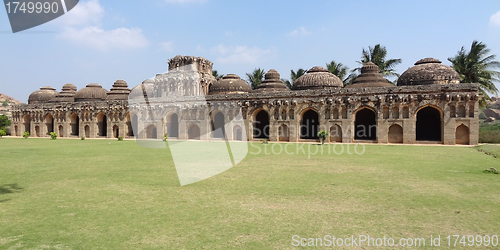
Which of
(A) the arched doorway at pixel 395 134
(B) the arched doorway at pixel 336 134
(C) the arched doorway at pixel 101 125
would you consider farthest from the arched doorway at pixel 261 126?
(C) the arched doorway at pixel 101 125

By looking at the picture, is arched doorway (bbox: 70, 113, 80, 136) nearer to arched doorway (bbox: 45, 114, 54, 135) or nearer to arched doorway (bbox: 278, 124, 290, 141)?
arched doorway (bbox: 45, 114, 54, 135)

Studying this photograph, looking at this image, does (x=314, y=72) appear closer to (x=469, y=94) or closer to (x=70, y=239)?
(x=469, y=94)

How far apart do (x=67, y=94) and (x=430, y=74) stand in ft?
155

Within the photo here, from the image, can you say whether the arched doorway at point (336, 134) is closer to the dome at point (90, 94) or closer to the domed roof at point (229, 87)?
the domed roof at point (229, 87)

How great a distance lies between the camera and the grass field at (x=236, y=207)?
546cm

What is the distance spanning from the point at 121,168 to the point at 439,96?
80.1 feet

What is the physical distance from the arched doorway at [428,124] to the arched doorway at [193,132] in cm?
2227

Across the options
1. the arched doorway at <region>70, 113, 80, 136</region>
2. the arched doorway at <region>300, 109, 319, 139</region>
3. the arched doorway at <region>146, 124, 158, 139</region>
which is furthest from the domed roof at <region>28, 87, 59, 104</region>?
the arched doorway at <region>300, 109, 319, 139</region>

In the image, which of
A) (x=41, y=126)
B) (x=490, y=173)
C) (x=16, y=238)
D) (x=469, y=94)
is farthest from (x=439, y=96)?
(x=41, y=126)

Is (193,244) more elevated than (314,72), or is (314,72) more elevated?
(314,72)

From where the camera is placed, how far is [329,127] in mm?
29656

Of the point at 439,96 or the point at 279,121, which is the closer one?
the point at 439,96

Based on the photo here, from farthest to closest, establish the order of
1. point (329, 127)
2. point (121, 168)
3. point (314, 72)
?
point (314, 72) → point (329, 127) → point (121, 168)

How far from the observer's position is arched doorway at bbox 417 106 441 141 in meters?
30.1
